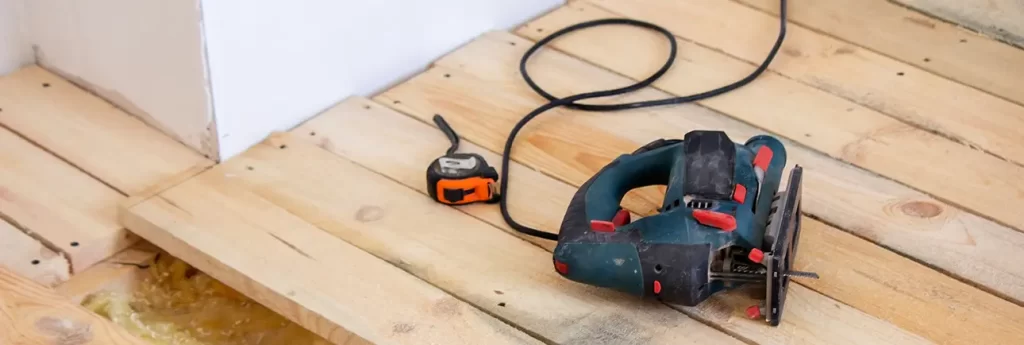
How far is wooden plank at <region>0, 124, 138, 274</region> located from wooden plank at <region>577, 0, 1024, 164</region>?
23.9 inches

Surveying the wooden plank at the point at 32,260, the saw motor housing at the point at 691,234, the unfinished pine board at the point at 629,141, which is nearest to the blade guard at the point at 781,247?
the saw motor housing at the point at 691,234

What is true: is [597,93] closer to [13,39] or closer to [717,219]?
[717,219]

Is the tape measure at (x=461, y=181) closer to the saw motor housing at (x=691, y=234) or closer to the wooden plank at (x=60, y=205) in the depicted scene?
the saw motor housing at (x=691, y=234)

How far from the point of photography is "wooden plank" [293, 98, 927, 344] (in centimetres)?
95

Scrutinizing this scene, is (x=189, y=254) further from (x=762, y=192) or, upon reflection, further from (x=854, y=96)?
(x=854, y=96)

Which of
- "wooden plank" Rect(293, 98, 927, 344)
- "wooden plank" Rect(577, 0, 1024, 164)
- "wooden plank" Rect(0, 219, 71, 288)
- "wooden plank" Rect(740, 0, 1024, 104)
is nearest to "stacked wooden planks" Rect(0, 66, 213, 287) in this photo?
"wooden plank" Rect(0, 219, 71, 288)

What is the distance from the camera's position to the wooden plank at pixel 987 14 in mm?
1468

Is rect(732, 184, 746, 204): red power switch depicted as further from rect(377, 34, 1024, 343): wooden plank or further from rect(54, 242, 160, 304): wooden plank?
rect(54, 242, 160, 304): wooden plank

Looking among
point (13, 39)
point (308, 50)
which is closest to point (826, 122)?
point (308, 50)

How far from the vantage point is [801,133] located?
1250mm

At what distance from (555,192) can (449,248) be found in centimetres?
15

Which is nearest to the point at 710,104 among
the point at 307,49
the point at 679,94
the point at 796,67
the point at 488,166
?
the point at 679,94

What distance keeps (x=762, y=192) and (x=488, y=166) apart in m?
0.28

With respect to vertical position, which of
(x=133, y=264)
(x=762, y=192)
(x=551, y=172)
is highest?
(x=762, y=192)
